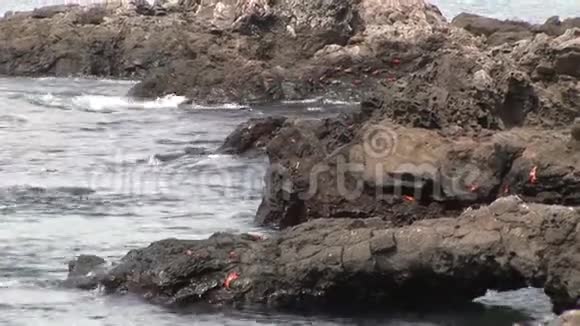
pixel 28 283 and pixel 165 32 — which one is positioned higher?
pixel 165 32

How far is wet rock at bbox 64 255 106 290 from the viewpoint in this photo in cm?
1564

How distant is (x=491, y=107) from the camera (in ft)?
66.7

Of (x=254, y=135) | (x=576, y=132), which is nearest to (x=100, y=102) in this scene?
(x=254, y=135)

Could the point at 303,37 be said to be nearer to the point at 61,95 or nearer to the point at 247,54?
the point at 247,54

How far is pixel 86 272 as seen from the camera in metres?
16.0

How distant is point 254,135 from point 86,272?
10707mm

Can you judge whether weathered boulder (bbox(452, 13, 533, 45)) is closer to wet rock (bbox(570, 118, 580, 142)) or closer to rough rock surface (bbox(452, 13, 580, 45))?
rough rock surface (bbox(452, 13, 580, 45))

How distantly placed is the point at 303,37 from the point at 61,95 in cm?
716

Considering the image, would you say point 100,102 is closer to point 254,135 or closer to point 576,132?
point 254,135

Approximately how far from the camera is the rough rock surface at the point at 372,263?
45.0 ft

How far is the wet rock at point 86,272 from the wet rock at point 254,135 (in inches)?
394

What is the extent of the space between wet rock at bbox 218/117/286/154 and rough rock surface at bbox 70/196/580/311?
34.7 feet

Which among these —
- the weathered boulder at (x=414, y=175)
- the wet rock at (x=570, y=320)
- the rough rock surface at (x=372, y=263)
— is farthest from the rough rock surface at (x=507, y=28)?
the wet rock at (x=570, y=320)

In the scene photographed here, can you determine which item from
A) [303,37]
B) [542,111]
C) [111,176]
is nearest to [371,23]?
[303,37]
